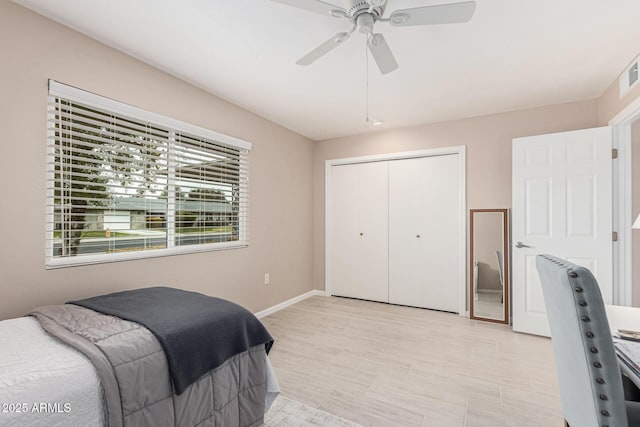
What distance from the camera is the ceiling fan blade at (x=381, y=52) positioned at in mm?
1677

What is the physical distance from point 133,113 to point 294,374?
93.4 inches

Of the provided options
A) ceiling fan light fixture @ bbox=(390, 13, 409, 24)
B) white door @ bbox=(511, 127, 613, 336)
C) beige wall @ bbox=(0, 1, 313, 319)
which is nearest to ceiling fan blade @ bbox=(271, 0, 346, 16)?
ceiling fan light fixture @ bbox=(390, 13, 409, 24)

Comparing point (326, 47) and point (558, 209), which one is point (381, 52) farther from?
point (558, 209)

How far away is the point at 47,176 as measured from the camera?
6.15 feet

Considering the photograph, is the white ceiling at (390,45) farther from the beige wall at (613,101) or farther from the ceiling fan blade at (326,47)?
the ceiling fan blade at (326,47)

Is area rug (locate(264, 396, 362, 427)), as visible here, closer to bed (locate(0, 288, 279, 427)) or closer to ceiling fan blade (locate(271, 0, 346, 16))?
bed (locate(0, 288, 279, 427))

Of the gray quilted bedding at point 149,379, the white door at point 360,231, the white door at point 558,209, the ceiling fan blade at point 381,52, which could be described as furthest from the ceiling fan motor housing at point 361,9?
the white door at point 360,231

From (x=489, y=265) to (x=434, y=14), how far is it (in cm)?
301

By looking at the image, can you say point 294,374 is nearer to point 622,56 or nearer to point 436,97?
point 436,97

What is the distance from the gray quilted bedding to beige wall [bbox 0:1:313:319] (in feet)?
1.27

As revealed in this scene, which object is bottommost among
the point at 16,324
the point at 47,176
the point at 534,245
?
the point at 16,324

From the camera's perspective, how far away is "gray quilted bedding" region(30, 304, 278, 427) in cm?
112

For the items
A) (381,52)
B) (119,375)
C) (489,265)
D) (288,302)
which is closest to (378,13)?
(381,52)

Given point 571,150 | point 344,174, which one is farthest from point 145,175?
point 571,150
